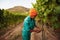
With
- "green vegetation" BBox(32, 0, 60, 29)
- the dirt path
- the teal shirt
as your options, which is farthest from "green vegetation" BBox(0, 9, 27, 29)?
the teal shirt

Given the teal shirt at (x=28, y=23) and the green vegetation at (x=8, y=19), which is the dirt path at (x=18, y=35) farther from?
the teal shirt at (x=28, y=23)

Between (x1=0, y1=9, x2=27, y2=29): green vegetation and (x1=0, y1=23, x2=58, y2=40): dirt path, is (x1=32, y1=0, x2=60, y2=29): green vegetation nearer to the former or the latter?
(x1=0, y1=23, x2=58, y2=40): dirt path

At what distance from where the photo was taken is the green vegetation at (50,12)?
471 centimetres

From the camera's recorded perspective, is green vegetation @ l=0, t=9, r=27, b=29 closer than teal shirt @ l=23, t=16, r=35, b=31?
No

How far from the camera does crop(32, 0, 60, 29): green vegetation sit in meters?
4.71

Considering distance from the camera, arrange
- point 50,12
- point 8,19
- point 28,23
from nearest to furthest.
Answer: point 28,23
point 50,12
point 8,19

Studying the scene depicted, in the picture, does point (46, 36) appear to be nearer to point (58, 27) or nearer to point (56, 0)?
point (58, 27)

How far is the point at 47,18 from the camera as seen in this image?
15.9 feet

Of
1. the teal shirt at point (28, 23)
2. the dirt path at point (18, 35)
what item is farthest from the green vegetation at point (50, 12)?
the teal shirt at point (28, 23)

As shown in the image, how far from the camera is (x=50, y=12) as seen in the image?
4.74 metres

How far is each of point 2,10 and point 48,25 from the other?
96cm

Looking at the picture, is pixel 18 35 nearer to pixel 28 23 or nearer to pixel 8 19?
pixel 8 19

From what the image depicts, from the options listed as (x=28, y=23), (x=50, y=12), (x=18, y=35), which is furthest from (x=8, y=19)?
(x=28, y=23)

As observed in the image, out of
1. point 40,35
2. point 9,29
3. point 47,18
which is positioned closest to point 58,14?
point 47,18
